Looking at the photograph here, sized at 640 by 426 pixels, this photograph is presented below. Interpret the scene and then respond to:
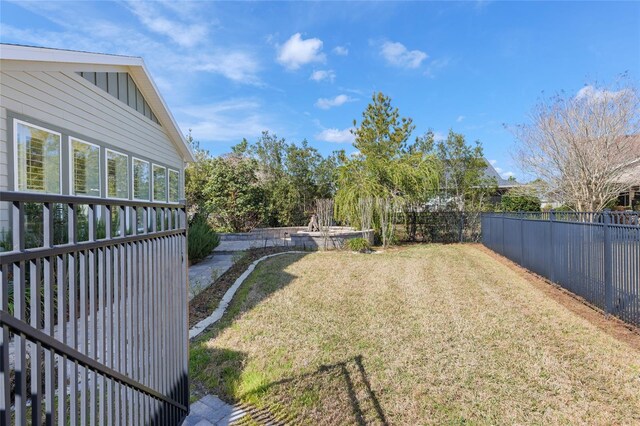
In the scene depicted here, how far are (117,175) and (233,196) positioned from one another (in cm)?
870

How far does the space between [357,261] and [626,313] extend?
18.2ft

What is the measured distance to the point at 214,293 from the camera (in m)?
6.41

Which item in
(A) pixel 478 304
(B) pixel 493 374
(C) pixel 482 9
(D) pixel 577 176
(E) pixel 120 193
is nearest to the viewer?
(B) pixel 493 374

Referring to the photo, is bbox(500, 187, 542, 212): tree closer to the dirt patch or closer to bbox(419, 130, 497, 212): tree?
bbox(419, 130, 497, 212): tree

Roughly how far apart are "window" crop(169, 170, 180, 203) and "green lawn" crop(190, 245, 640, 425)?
5.38 meters

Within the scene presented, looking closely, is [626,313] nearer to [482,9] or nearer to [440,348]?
[440,348]

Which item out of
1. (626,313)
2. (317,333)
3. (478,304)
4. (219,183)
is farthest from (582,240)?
(219,183)

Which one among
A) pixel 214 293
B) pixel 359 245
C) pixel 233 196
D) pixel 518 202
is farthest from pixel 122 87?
pixel 518 202

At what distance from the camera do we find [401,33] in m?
13.4

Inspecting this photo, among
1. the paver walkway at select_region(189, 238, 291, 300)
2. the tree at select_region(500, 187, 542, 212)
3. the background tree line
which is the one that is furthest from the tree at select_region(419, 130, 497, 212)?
the paver walkway at select_region(189, 238, 291, 300)

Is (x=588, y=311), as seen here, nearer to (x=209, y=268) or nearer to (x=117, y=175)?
(x=209, y=268)

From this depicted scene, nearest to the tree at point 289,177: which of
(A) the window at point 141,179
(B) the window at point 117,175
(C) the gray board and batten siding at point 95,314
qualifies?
(A) the window at point 141,179

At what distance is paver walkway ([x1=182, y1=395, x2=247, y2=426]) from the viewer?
2.74 metres

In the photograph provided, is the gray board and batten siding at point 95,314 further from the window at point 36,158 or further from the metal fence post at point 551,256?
the metal fence post at point 551,256
